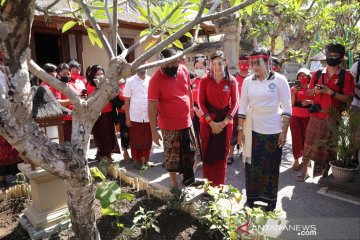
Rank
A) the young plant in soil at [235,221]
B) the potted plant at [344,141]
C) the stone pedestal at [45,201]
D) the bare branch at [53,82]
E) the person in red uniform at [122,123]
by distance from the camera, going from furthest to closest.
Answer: the person in red uniform at [122,123] → the potted plant at [344,141] → the stone pedestal at [45,201] → the young plant in soil at [235,221] → the bare branch at [53,82]

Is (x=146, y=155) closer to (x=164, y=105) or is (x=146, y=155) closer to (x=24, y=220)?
(x=164, y=105)

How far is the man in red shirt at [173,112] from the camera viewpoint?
11.0 feet

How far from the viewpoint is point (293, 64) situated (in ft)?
74.3

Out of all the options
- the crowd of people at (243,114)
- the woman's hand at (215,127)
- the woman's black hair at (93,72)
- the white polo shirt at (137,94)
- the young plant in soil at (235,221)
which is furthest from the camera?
the woman's black hair at (93,72)

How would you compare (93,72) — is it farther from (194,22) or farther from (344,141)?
(344,141)

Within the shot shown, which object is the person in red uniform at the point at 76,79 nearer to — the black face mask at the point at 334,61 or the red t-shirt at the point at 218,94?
the red t-shirt at the point at 218,94

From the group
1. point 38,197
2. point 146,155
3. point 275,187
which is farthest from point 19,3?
point 146,155

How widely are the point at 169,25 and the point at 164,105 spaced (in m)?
1.25

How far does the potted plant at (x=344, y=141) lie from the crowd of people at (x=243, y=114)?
12cm

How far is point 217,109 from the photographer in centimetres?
333

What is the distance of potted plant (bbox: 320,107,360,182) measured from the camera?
3.50 meters

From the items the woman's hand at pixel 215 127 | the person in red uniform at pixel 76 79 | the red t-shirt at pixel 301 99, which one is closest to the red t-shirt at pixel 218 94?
the woman's hand at pixel 215 127

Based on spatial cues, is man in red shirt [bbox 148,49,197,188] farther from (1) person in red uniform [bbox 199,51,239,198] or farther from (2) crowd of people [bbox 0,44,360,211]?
(1) person in red uniform [bbox 199,51,239,198]

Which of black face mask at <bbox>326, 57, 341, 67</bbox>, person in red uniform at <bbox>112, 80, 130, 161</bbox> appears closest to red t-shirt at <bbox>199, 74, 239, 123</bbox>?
black face mask at <bbox>326, 57, 341, 67</bbox>
